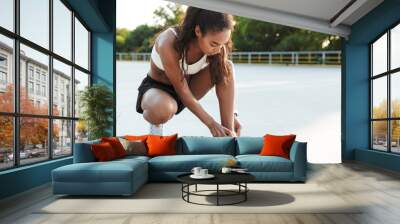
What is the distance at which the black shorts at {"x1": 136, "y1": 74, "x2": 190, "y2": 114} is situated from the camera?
8469 mm

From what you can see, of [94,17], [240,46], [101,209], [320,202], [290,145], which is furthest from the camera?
[240,46]

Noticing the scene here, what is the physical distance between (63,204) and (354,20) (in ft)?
24.1

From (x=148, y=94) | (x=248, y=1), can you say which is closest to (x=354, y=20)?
(x=248, y=1)

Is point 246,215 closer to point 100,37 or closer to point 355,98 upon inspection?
point 100,37

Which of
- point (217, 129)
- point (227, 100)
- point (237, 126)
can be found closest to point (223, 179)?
point (217, 129)

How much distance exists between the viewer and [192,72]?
843cm

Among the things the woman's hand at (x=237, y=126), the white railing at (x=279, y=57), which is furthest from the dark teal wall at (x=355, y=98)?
the woman's hand at (x=237, y=126)

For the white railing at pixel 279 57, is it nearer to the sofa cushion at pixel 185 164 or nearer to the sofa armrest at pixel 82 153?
the sofa cushion at pixel 185 164

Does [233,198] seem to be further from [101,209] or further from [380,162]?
[380,162]

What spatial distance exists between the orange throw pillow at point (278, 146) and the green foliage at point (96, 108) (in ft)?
10.9

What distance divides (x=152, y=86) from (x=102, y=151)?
3.20 m

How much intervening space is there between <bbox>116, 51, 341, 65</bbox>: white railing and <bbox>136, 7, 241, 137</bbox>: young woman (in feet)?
3.61

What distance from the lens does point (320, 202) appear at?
15.3ft

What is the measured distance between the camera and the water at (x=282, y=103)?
930 centimetres
